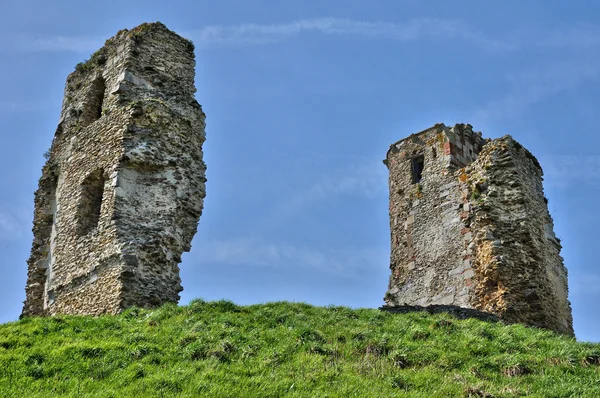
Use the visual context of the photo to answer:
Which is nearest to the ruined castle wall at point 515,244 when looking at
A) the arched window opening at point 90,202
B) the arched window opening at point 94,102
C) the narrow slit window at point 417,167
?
the narrow slit window at point 417,167

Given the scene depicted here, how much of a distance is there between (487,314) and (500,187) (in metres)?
3.31

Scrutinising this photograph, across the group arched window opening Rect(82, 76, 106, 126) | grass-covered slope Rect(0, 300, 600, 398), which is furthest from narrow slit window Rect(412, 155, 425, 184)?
arched window opening Rect(82, 76, 106, 126)

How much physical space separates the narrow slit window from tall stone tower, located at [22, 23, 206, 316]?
7.43m

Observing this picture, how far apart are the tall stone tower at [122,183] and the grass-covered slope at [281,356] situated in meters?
1.47

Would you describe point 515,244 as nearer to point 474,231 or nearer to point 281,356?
point 474,231

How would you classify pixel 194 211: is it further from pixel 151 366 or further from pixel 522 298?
pixel 522 298

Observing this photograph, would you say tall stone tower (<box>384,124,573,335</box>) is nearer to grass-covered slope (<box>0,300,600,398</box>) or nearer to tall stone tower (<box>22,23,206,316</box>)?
grass-covered slope (<box>0,300,600,398</box>)

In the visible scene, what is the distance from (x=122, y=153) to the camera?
50.5 ft

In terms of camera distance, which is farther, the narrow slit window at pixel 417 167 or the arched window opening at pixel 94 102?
the narrow slit window at pixel 417 167

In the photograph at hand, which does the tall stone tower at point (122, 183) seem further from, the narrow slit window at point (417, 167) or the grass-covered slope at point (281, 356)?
the narrow slit window at point (417, 167)

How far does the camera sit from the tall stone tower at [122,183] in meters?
14.4

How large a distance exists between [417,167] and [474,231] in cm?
481

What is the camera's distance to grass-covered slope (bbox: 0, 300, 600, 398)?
377 inches

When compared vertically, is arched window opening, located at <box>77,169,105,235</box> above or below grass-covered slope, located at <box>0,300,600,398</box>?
above
